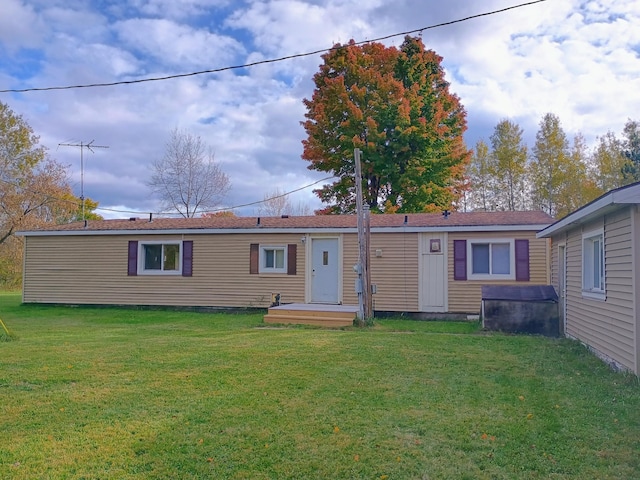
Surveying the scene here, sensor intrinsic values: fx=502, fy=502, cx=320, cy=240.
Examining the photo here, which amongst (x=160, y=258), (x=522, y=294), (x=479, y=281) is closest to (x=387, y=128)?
(x=479, y=281)

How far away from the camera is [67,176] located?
28.3m

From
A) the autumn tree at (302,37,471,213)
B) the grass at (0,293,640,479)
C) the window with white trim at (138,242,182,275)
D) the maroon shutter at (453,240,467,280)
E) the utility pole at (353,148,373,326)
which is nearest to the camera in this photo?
the grass at (0,293,640,479)

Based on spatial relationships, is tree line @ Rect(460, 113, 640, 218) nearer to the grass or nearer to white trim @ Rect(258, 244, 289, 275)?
white trim @ Rect(258, 244, 289, 275)

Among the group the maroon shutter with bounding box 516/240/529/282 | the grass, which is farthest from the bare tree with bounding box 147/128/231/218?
the grass

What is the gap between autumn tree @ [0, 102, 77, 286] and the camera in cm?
2586

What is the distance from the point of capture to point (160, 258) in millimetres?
14891

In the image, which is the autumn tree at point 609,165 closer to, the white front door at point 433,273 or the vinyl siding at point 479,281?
the vinyl siding at point 479,281

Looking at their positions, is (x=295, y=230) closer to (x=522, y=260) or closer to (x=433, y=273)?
(x=433, y=273)

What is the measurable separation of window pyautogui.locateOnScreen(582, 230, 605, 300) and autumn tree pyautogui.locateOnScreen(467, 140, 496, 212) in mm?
20882

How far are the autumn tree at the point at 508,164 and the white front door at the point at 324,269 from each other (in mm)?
17344

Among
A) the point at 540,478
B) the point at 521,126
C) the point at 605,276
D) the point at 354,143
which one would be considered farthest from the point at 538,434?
the point at 521,126

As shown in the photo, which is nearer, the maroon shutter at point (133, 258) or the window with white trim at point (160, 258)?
the window with white trim at point (160, 258)

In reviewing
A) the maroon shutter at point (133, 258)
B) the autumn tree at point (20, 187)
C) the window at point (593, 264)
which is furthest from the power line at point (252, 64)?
the autumn tree at point (20, 187)

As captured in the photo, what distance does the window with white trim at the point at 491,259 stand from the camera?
12.4 meters
